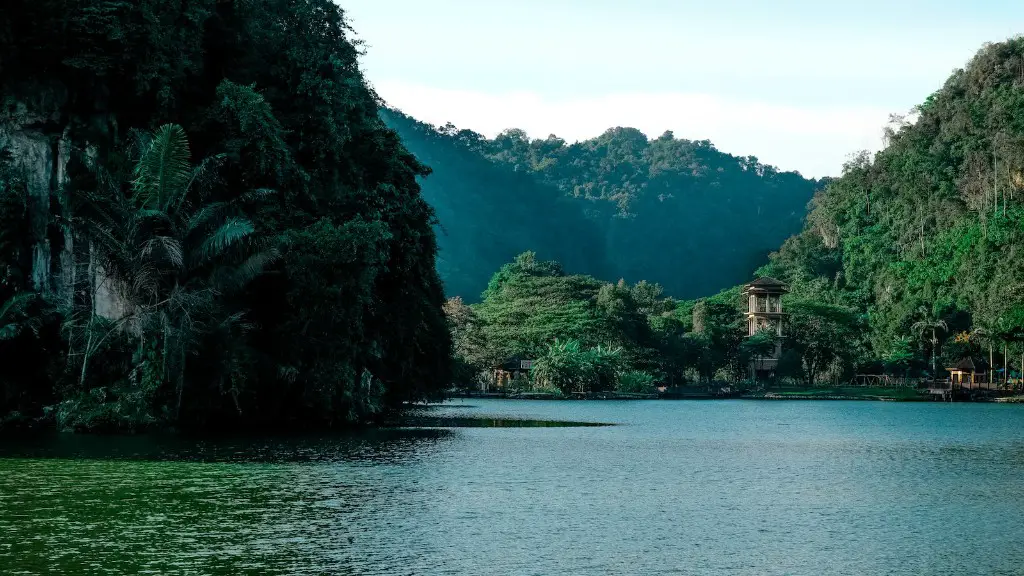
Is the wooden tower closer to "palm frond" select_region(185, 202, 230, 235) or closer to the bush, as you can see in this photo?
the bush

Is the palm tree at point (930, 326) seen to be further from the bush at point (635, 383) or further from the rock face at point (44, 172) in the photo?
the rock face at point (44, 172)

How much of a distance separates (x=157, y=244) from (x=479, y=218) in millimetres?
157523

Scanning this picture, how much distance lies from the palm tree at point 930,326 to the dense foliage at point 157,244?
66835mm

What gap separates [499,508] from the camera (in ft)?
66.4

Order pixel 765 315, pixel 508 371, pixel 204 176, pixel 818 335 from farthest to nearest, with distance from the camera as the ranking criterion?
pixel 765 315 < pixel 818 335 < pixel 508 371 < pixel 204 176

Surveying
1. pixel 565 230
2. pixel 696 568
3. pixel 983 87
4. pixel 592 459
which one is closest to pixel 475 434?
pixel 592 459

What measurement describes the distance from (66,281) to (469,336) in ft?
192

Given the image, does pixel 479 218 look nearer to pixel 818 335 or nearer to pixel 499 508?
pixel 818 335

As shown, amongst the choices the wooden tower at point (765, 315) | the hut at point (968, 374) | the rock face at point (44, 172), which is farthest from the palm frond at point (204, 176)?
the wooden tower at point (765, 315)

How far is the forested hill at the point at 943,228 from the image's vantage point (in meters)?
88.7

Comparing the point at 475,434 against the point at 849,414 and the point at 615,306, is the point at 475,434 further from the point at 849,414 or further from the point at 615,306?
the point at 615,306

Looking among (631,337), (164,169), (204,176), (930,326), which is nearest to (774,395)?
(631,337)

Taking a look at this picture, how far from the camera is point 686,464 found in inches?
1159

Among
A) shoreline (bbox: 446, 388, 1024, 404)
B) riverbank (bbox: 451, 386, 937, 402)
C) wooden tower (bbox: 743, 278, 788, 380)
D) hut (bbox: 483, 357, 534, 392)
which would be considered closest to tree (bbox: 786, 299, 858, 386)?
wooden tower (bbox: 743, 278, 788, 380)
